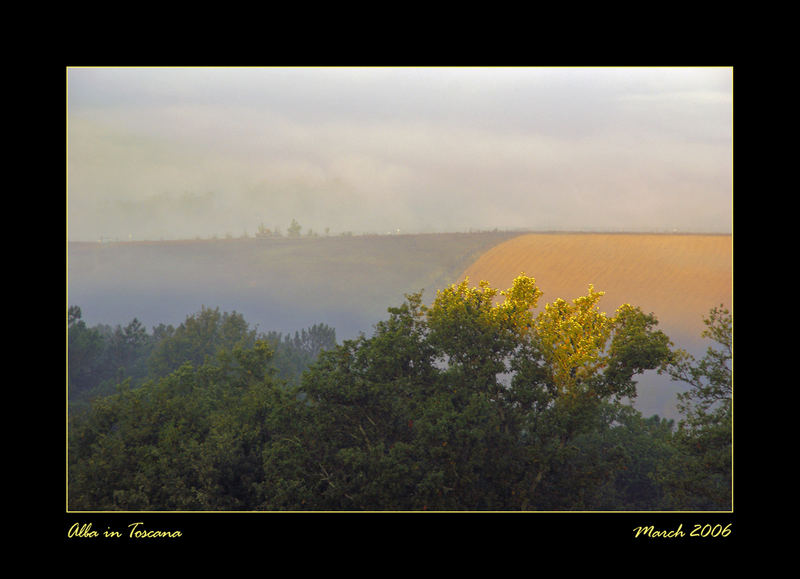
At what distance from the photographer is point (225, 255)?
54.4 ft

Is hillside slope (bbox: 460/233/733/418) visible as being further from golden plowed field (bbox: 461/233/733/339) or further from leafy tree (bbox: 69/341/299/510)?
leafy tree (bbox: 69/341/299/510)

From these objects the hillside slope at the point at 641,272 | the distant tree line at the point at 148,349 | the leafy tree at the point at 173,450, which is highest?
the hillside slope at the point at 641,272

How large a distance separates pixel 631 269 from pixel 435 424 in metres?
5.69

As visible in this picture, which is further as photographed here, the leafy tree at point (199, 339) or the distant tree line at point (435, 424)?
the leafy tree at point (199, 339)

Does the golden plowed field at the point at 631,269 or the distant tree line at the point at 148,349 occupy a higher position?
the golden plowed field at the point at 631,269

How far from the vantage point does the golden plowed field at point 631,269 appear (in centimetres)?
1338

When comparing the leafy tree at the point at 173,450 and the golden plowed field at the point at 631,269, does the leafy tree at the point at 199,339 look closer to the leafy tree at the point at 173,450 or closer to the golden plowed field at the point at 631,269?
the leafy tree at the point at 173,450

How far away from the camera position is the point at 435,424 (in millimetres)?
11453

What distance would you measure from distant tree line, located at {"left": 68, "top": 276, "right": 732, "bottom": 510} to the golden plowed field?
114cm

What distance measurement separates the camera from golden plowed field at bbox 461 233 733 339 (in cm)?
1338

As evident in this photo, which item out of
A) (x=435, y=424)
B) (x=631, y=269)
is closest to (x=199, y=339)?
(x=435, y=424)

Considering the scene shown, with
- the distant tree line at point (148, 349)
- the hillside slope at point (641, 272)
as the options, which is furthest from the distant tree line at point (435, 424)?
the distant tree line at point (148, 349)

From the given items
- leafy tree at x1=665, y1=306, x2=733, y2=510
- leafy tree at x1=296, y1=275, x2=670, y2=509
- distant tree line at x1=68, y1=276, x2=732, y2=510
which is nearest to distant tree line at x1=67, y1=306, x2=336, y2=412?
distant tree line at x1=68, y1=276, x2=732, y2=510

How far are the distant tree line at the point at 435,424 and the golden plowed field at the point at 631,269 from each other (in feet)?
3.73
